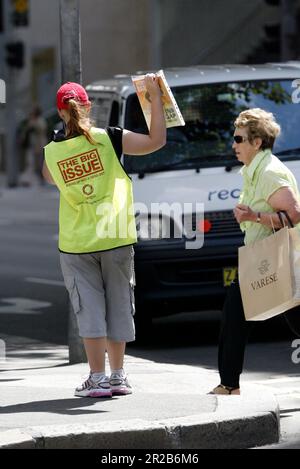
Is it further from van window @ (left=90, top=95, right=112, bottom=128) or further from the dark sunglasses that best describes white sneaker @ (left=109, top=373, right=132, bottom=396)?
van window @ (left=90, top=95, right=112, bottom=128)

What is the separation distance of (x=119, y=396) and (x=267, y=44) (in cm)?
1328

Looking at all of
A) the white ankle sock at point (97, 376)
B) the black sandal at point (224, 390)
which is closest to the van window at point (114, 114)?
the white ankle sock at point (97, 376)

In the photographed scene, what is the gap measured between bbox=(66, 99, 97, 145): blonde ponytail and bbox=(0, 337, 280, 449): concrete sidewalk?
1.46 meters

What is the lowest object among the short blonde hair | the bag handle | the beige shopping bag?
the beige shopping bag

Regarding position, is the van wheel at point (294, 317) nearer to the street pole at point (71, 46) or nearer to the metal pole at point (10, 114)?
the street pole at point (71, 46)

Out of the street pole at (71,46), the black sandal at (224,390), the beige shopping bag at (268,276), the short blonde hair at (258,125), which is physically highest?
the street pole at (71,46)

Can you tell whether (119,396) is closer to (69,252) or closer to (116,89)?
(69,252)

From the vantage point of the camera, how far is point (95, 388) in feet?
26.9

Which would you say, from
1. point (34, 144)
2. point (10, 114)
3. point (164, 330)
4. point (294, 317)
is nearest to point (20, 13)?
point (10, 114)

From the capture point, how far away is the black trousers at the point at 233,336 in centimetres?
805

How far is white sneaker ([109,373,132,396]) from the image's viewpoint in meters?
8.23

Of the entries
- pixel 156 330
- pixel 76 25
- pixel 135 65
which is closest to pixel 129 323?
pixel 76 25

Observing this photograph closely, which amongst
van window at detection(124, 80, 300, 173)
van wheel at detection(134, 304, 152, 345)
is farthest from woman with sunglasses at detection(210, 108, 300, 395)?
van window at detection(124, 80, 300, 173)

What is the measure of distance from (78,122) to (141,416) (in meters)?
1.71
